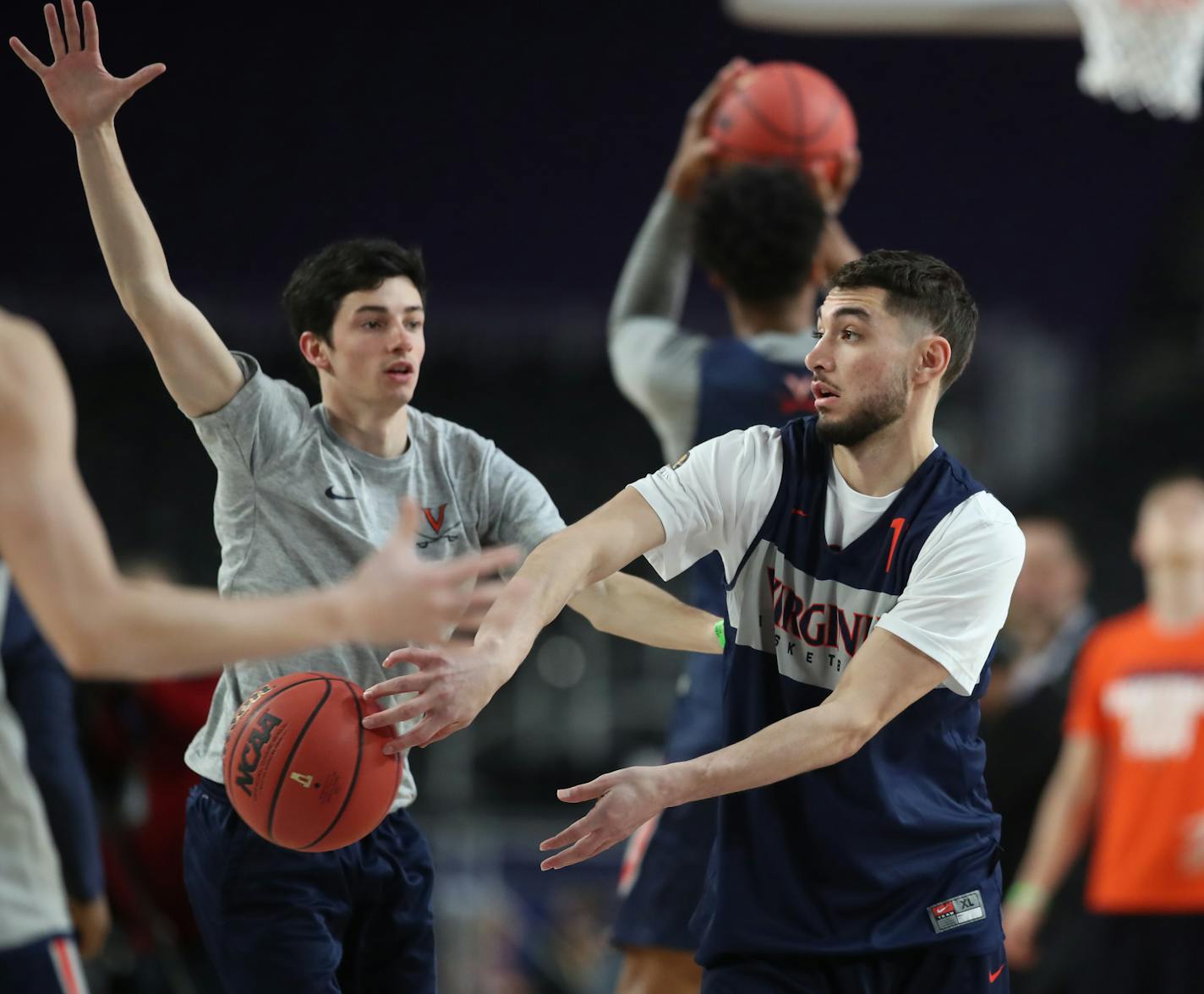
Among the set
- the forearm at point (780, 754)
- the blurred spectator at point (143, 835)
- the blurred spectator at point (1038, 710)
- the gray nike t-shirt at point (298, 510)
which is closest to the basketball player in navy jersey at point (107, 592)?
the forearm at point (780, 754)

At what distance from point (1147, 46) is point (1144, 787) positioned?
11.0 ft

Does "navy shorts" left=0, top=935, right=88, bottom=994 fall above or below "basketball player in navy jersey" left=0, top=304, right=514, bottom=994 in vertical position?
below

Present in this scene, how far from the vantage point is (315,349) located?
143 inches

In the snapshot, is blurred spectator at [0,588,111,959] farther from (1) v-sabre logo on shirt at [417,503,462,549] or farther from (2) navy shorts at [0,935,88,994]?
(1) v-sabre logo on shirt at [417,503,462,549]

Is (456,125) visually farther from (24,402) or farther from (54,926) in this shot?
(24,402)

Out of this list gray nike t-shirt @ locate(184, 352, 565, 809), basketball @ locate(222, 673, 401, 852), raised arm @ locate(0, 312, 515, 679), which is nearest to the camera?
raised arm @ locate(0, 312, 515, 679)

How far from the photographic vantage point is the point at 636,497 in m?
3.35

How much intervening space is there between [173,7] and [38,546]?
32.9ft

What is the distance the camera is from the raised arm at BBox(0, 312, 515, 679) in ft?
7.61

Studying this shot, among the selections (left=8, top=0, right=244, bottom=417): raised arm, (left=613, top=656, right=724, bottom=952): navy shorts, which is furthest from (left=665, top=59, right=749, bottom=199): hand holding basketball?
(left=8, top=0, right=244, bottom=417): raised arm

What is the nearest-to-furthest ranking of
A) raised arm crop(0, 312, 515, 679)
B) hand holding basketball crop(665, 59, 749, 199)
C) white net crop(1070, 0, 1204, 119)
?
1. raised arm crop(0, 312, 515, 679)
2. hand holding basketball crop(665, 59, 749, 199)
3. white net crop(1070, 0, 1204, 119)

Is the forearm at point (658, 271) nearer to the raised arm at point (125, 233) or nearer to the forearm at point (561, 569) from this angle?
the forearm at point (561, 569)

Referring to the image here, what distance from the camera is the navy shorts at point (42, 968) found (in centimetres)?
386

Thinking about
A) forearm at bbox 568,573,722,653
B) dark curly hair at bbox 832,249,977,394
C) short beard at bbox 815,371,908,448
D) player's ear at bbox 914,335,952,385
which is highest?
dark curly hair at bbox 832,249,977,394
